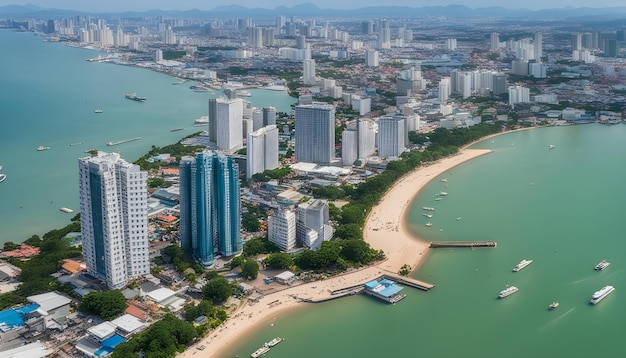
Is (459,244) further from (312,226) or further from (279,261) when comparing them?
(279,261)

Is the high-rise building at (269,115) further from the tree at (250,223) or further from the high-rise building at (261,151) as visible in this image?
the tree at (250,223)

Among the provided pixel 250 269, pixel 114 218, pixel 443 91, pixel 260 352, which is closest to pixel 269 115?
pixel 443 91

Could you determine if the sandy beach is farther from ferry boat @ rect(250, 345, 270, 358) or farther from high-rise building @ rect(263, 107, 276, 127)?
high-rise building @ rect(263, 107, 276, 127)

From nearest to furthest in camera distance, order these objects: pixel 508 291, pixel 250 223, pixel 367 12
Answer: pixel 508 291 → pixel 250 223 → pixel 367 12

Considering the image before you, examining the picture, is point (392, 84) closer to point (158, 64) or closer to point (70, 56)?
point (158, 64)

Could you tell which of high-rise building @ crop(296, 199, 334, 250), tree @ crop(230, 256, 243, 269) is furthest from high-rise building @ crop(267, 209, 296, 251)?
tree @ crop(230, 256, 243, 269)

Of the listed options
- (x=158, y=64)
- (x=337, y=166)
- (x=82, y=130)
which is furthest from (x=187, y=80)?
(x=337, y=166)
